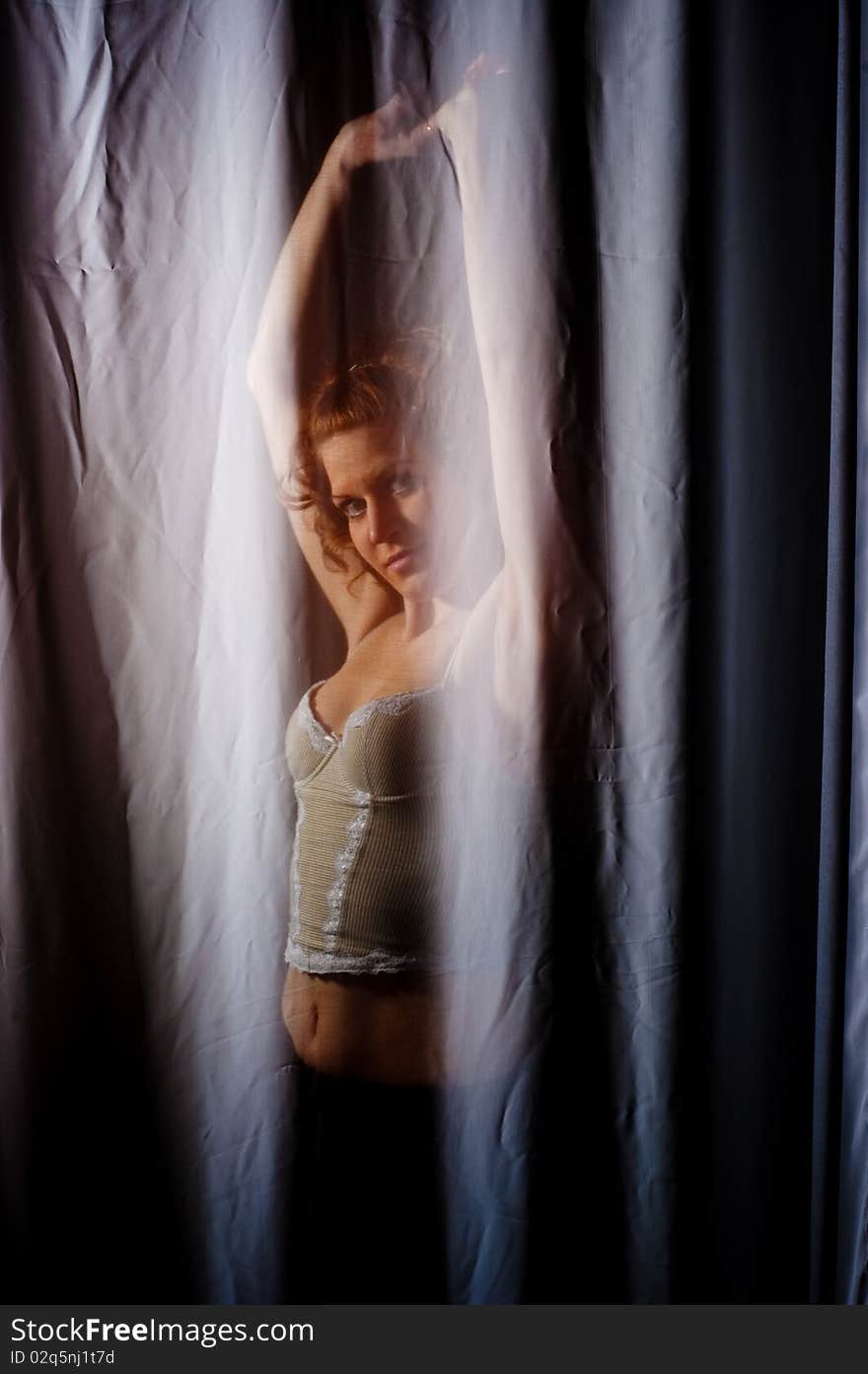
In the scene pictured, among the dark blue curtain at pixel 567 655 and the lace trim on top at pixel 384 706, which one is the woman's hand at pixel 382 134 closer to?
the dark blue curtain at pixel 567 655

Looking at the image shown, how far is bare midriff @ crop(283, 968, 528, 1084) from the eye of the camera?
0.75 meters

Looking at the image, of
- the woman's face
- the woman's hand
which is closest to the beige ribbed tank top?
the woman's face

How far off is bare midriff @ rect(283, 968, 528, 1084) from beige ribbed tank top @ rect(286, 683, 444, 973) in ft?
0.07

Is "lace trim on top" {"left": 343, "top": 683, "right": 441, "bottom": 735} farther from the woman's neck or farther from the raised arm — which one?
the raised arm

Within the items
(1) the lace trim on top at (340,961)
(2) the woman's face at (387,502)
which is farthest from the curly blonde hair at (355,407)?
(1) the lace trim on top at (340,961)

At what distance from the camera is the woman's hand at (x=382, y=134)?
694 millimetres

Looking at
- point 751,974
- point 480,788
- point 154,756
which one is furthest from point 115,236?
point 751,974

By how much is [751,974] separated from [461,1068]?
28 cm

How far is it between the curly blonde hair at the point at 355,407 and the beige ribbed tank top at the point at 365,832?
142 millimetres

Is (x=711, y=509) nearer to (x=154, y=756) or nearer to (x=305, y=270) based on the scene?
(x=305, y=270)

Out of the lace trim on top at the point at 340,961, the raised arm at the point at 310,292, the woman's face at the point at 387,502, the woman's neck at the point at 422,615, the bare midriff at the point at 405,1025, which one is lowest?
the bare midriff at the point at 405,1025

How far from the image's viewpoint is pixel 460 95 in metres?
0.70

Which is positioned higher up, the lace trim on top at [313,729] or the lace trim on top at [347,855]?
the lace trim on top at [313,729]

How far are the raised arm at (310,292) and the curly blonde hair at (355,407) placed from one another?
1 cm
